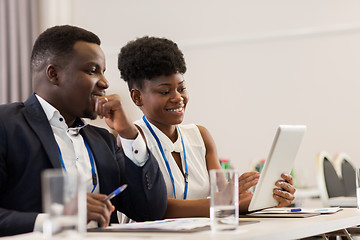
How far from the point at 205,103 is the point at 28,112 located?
4.51 meters

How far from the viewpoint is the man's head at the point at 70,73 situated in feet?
6.13

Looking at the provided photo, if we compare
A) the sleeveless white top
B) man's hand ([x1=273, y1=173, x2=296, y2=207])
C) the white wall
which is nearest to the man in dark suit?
the sleeveless white top

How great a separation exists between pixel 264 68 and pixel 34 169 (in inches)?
179

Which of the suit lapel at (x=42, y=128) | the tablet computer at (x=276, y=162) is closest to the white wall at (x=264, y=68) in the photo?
the tablet computer at (x=276, y=162)

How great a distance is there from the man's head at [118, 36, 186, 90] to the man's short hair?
36 centimetres

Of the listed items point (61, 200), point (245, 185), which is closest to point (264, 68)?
point (245, 185)

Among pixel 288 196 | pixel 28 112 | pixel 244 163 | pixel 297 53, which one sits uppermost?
pixel 297 53

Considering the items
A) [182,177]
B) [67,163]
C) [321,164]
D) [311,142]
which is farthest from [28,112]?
[311,142]

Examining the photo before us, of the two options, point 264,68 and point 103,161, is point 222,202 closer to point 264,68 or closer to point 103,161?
point 103,161

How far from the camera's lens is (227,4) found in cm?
620

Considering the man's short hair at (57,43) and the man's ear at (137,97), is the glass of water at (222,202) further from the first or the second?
the man's ear at (137,97)

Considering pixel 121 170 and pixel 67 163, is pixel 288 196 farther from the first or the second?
pixel 67 163

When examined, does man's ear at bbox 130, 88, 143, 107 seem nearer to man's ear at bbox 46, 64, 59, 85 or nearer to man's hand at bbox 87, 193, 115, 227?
man's ear at bbox 46, 64, 59, 85

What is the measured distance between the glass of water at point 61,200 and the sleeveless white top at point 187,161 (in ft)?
3.38
